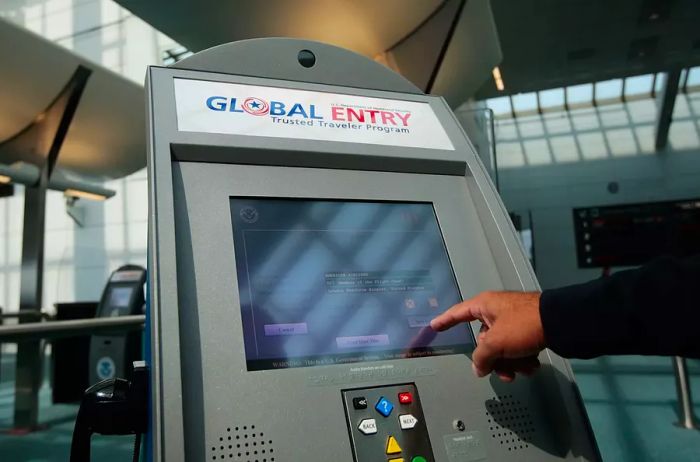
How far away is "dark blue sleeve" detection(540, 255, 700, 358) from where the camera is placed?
2.02ft

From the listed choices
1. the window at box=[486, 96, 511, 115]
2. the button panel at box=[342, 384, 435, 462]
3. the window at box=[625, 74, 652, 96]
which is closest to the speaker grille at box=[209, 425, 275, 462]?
the button panel at box=[342, 384, 435, 462]

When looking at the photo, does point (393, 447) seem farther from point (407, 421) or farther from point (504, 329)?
point (504, 329)

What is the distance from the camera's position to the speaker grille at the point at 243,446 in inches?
25.4

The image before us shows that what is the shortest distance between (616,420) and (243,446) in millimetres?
3488

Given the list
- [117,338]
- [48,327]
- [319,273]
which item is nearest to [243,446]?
[319,273]

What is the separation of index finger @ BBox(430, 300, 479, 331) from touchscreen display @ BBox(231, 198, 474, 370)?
44mm

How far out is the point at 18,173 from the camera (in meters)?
4.23

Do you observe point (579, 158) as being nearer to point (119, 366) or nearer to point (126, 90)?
point (126, 90)

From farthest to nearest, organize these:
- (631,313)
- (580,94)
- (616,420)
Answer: (580,94)
(616,420)
(631,313)

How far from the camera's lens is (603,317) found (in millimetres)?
657

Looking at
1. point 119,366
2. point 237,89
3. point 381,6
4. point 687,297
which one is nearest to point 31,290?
point 119,366

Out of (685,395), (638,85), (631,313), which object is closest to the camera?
(631,313)

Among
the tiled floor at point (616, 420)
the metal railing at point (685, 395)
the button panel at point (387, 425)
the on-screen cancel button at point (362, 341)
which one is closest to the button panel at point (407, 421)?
the button panel at point (387, 425)

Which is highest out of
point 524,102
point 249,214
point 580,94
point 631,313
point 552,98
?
point 580,94
